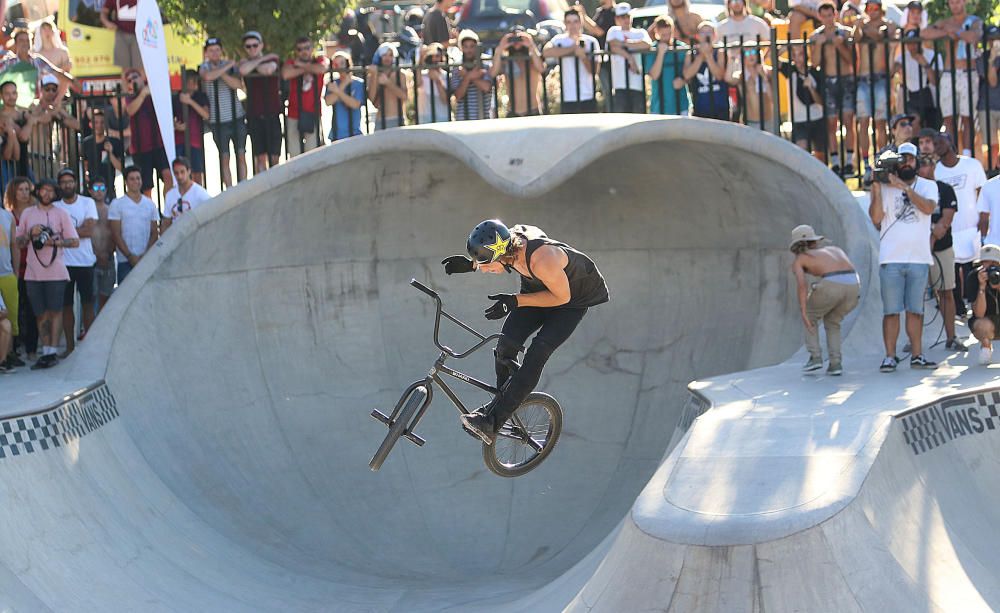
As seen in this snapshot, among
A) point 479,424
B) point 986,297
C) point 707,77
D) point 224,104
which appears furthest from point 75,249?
point 986,297

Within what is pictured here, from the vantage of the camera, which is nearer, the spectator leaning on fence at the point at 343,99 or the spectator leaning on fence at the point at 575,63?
the spectator leaning on fence at the point at 575,63

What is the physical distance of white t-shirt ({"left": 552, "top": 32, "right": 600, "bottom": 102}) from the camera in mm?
15164

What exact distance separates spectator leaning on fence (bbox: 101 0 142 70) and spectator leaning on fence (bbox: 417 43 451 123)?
13.5ft

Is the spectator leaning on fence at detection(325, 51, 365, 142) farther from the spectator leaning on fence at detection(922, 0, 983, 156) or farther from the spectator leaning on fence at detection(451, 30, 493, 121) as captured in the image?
the spectator leaning on fence at detection(922, 0, 983, 156)

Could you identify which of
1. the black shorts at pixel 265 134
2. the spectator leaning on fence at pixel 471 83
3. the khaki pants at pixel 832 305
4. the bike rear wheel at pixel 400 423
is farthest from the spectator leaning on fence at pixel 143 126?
the khaki pants at pixel 832 305

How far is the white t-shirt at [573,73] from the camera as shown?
49.8 feet

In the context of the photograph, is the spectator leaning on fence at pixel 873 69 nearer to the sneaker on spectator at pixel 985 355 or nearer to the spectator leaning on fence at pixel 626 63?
the spectator leaning on fence at pixel 626 63

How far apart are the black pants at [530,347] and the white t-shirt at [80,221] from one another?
6.02 metres

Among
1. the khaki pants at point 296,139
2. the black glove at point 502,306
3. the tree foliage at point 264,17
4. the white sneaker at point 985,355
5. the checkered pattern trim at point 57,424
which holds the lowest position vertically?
the checkered pattern trim at point 57,424

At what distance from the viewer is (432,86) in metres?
15.5

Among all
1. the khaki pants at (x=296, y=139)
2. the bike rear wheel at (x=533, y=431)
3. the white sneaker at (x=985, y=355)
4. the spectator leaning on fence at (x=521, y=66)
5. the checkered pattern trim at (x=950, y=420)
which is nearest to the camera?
the checkered pattern trim at (x=950, y=420)

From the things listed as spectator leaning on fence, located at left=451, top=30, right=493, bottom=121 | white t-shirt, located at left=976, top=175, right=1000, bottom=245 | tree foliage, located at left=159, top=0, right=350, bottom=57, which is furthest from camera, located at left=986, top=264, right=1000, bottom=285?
tree foliage, located at left=159, top=0, right=350, bottom=57

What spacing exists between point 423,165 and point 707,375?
3.75m

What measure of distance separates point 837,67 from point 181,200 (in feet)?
23.6
